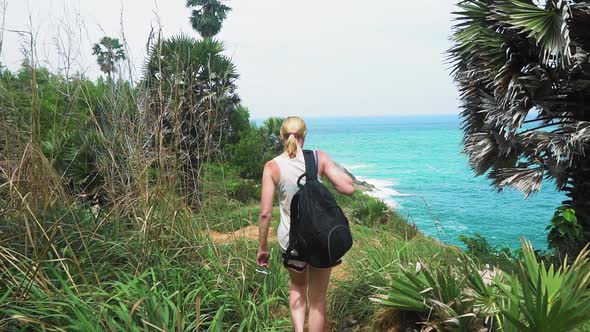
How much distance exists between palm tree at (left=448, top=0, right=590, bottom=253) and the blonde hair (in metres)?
4.95

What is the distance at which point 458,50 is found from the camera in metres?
8.39

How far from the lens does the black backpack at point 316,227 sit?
3.25 m

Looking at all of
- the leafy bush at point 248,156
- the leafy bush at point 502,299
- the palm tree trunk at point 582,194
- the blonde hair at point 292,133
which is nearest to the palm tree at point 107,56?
the blonde hair at point 292,133

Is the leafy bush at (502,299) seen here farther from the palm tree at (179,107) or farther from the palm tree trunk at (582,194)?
the palm tree trunk at (582,194)

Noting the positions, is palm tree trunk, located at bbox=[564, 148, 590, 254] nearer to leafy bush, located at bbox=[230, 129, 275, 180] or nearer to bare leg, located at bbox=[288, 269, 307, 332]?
bare leg, located at bbox=[288, 269, 307, 332]

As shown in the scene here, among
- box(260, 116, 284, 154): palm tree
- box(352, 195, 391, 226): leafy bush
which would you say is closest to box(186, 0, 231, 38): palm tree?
box(260, 116, 284, 154): palm tree

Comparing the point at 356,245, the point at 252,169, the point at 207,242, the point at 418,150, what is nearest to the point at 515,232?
the point at 252,169

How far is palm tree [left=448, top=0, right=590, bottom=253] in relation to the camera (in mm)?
7020

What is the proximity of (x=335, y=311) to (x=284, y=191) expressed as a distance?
4.94 feet

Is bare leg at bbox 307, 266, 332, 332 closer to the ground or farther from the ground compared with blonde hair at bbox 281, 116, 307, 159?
closer to the ground

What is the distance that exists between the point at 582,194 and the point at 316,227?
6388 mm

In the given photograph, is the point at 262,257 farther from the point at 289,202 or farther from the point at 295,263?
the point at 289,202

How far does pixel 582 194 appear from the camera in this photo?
781cm

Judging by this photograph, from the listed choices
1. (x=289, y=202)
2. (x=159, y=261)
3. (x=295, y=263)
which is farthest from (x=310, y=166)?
(x=159, y=261)
